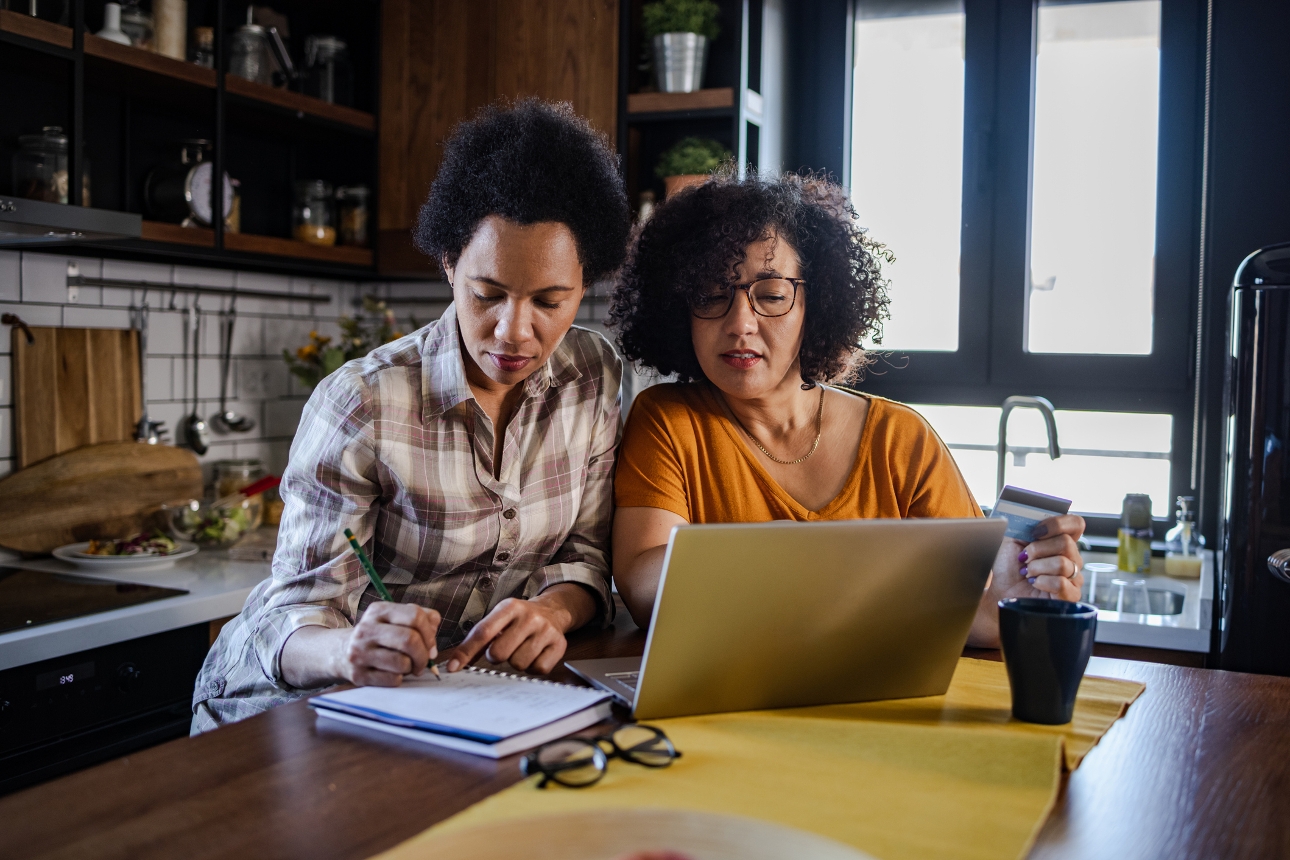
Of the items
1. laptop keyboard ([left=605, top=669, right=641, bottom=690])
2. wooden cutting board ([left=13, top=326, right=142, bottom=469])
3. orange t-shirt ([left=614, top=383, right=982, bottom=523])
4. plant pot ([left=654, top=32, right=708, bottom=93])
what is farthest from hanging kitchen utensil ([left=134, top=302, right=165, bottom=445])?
laptop keyboard ([left=605, top=669, right=641, bottom=690])

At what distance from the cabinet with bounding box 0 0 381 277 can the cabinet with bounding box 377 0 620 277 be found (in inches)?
2.5

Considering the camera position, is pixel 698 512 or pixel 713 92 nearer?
pixel 698 512

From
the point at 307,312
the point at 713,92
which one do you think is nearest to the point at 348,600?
the point at 713,92

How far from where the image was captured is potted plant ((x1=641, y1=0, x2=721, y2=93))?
276 centimetres

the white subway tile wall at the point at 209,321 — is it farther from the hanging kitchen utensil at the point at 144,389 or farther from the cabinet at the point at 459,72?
the cabinet at the point at 459,72

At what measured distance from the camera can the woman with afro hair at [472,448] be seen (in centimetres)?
137

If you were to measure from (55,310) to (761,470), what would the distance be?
1.76 metres

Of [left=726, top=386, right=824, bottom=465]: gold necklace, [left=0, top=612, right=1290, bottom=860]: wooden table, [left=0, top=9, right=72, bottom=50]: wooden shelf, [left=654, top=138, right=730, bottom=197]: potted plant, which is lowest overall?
[left=0, top=612, right=1290, bottom=860]: wooden table

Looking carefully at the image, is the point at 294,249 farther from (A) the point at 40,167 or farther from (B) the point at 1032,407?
(B) the point at 1032,407

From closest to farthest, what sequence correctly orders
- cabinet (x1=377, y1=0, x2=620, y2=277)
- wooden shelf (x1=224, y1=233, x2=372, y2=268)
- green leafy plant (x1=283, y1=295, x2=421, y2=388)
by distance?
wooden shelf (x1=224, y1=233, x2=372, y2=268)
cabinet (x1=377, y1=0, x2=620, y2=277)
green leafy plant (x1=283, y1=295, x2=421, y2=388)

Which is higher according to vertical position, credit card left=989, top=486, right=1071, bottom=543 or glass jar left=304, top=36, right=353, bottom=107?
glass jar left=304, top=36, right=353, bottom=107

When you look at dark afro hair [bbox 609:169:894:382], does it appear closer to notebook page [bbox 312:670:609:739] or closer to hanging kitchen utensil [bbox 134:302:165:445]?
notebook page [bbox 312:670:609:739]

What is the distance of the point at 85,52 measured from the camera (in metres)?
2.20

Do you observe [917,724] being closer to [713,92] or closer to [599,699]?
[599,699]
